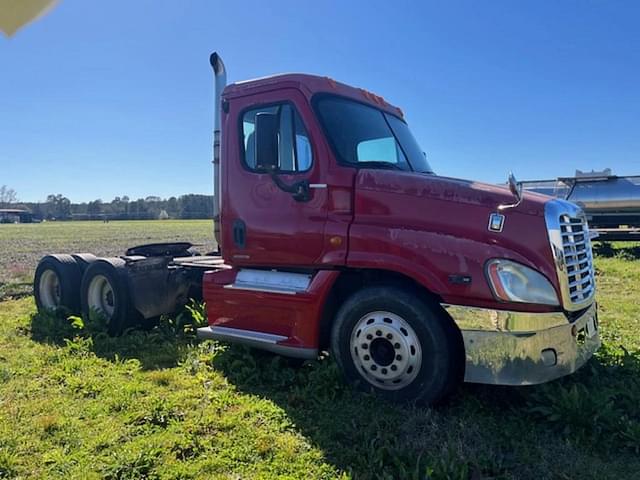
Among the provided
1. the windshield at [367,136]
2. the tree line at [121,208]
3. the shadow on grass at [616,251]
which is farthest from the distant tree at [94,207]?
the windshield at [367,136]

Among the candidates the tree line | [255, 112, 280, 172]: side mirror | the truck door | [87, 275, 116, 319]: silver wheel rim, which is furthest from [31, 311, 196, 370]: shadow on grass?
the tree line

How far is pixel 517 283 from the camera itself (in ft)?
11.9

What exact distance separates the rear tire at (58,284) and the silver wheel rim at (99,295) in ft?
1.46

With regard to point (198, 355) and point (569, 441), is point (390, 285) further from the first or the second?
point (198, 355)

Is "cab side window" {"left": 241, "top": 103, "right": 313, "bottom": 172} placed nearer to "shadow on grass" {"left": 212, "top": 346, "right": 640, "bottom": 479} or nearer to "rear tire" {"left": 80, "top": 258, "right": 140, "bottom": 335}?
"shadow on grass" {"left": 212, "top": 346, "right": 640, "bottom": 479}

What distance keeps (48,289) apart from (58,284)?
0.40 m

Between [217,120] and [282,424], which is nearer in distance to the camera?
[282,424]

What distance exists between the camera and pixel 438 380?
3791mm

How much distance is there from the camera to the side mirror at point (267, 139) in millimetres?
4336

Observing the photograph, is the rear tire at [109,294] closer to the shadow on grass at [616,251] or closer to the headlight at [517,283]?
the headlight at [517,283]

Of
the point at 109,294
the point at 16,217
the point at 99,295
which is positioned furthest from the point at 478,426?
the point at 16,217

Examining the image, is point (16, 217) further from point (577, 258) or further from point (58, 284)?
point (577, 258)

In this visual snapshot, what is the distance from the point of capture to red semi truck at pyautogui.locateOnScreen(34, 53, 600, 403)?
12.0 ft

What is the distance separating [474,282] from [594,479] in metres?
1.41
